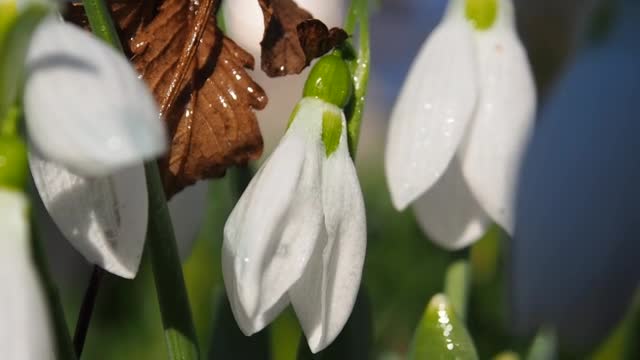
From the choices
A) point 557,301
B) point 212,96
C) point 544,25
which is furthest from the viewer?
point 544,25

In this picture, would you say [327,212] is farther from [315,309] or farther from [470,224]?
[470,224]

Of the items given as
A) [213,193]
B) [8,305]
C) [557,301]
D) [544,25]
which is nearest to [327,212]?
[8,305]

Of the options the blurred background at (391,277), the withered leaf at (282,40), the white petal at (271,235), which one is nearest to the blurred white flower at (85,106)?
the white petal at (271,235)

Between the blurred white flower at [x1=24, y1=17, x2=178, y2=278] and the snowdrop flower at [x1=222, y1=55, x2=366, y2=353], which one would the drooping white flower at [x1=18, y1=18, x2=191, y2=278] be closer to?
the blurred white flower at [x1=24, y1=17, x2=178, y2=278]

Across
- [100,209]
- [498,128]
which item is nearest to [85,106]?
[100,209]

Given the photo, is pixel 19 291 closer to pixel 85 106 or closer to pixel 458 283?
pixel 85 106

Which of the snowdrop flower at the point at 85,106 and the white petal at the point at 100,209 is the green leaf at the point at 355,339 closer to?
the white petal at the point at 100,209

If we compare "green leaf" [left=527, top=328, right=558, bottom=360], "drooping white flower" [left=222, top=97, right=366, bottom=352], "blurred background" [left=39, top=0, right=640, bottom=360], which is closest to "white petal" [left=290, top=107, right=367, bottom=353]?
"drooping white flower" [left=222, top=97, right=366, bottom=352]
